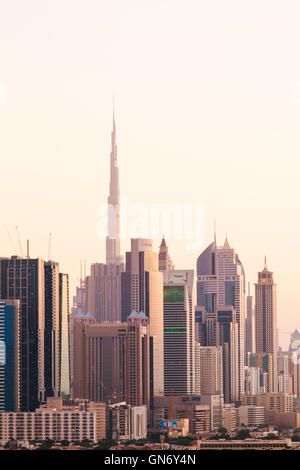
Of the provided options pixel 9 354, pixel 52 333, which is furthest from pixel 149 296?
pixel 9 354

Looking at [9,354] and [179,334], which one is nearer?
[9,354]

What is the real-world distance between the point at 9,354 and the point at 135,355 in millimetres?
3128

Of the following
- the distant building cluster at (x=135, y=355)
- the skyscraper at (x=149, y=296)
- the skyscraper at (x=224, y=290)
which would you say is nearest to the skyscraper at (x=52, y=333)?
the distant building cluster at (x=135, y=355)

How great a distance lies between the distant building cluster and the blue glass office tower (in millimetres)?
27

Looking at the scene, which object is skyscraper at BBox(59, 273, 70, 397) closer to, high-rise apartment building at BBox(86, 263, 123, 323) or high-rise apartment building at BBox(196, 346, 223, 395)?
high-rise apartment building at BBox(86, 263, 123, 323)

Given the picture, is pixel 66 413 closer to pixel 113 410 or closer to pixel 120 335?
pixel 113 410

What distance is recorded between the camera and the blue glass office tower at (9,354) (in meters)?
22.8

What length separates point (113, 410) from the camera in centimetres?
2084

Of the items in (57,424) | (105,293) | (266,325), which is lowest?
(57,424)

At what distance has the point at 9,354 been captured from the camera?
2434 centimetres

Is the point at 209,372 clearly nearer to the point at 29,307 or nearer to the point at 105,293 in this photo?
the point at 105,293

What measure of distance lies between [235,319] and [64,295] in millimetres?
10113
